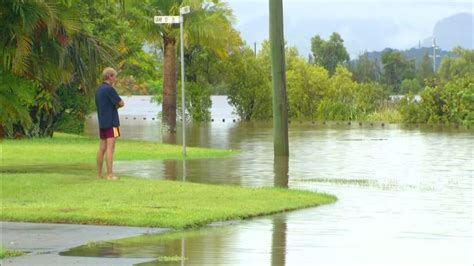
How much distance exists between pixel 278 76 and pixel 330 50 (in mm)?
81312

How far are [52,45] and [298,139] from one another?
19.8m

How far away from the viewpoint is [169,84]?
153 feet

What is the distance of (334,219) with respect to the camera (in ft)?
50.2

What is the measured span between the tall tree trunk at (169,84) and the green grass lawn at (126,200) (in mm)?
22424

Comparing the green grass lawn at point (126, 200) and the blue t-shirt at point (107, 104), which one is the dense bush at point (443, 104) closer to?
the green grass lawn at point (126, 200)

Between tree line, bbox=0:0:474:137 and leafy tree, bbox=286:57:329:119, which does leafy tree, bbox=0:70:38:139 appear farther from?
leafy tree, bbox=286:57:329:119

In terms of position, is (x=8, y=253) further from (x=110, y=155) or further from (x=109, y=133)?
(x=109, y=133)

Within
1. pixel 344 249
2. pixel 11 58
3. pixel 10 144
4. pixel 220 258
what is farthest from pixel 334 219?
pixel 10 144

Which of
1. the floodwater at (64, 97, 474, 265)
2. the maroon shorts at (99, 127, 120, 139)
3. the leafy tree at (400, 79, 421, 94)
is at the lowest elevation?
the floodwater at (64, 97, 474, 265)

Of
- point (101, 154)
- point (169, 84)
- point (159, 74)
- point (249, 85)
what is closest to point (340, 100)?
point (249, 85)

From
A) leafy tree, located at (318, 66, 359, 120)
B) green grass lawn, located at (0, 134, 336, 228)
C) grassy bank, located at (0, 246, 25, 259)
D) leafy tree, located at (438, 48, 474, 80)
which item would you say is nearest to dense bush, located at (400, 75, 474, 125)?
leafy tree, located at (318, 66, 359, 120)

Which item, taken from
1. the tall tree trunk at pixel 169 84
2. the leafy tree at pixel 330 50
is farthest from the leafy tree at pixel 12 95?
the leafy tree at pixel 330 50

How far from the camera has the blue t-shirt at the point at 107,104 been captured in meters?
19.4

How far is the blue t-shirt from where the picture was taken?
19.4 metres
